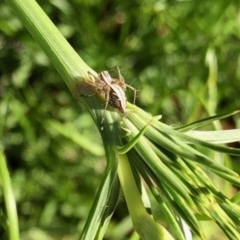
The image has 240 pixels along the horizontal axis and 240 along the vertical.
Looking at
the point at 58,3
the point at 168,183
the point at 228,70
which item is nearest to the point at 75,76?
the point at 168,183

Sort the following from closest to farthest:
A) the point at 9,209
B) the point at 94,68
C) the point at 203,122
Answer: the point at 203,122 < the point at 9,209 < the point at 94,68

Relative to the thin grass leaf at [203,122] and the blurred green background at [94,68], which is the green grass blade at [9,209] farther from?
the blurred green background at [94,68]

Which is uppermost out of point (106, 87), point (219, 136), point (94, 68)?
point (94, 68)

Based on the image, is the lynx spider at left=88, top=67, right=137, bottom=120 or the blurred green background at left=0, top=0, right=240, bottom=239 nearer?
the lynx spider at left=88, top=67, right=137, bottom=120

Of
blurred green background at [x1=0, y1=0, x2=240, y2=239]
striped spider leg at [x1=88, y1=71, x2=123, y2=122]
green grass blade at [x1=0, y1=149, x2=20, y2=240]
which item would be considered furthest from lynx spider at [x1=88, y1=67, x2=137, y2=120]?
blurred green background at [x1=0, y1=0, x2=240, y2=239]

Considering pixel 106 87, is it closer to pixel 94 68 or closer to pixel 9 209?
pixel 9 209

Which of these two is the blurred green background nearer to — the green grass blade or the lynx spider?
the green grass blade

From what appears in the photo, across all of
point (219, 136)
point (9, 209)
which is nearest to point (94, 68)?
point (9, 209)

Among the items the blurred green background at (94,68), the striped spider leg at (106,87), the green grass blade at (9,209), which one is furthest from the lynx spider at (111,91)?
the blurred green background at (94,68)
